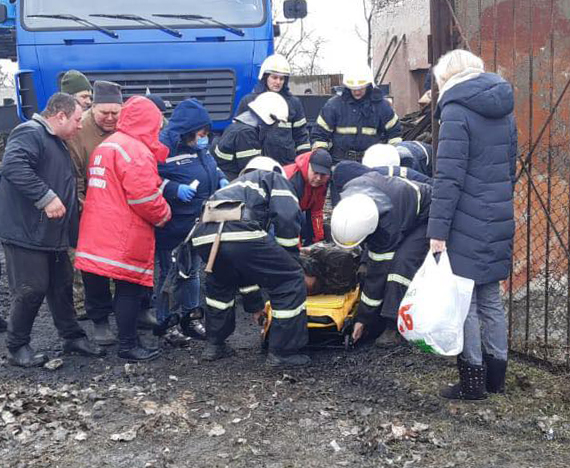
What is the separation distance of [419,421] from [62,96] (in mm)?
3032

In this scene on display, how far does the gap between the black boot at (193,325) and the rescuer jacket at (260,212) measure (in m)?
0.96

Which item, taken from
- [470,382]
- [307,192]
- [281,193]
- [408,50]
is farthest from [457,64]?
[408,50]

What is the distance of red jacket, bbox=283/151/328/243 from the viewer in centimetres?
570

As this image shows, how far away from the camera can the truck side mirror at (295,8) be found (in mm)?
8266

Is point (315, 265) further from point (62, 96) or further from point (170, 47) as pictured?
point (170, 47)

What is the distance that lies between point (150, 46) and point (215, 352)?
361 centimetres

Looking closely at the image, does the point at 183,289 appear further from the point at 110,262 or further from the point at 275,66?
the point at 275,66

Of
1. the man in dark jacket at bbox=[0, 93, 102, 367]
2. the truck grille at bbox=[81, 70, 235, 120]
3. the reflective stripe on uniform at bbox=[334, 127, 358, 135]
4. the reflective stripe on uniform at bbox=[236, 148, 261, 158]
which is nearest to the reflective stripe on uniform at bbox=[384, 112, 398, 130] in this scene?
the reflective stripe on uniform at bbox=[334, 127, 358, 135]

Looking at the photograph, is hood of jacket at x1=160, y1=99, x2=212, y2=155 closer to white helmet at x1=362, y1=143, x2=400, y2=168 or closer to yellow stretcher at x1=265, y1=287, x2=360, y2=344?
white helmet at x1=362, y1=143, x2=400, y2=168

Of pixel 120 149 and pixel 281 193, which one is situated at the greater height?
pixel 120 149

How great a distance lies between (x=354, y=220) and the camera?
4691 mm

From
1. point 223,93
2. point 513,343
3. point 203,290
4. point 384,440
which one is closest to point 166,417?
point 384,440

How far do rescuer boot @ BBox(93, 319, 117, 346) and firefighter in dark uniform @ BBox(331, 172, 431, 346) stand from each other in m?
1.78

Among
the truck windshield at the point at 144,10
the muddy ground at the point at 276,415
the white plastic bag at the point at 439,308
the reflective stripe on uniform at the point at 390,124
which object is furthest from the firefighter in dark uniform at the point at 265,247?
the truck windshield at the point at 144,10
